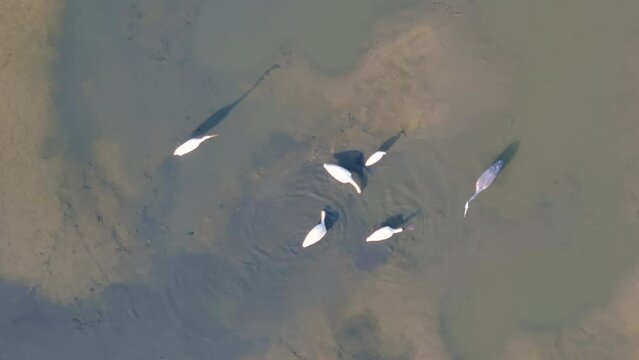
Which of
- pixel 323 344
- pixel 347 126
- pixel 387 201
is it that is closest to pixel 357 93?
pixel 347 126

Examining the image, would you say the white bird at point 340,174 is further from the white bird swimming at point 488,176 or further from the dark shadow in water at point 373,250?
the white bird swimming at point 488,176

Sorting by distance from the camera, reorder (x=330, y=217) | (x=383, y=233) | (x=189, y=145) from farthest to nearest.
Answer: (x=330, y=217), (x=383, y=233), (x=189, y=145)

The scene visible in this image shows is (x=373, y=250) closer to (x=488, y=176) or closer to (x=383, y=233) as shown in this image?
(x=383, y=233)

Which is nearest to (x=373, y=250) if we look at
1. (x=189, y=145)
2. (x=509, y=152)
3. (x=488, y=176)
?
(x=488, y=176)

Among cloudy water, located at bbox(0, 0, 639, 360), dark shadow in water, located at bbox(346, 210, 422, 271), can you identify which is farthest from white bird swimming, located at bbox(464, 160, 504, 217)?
dark shadow in water, located at bbox(346, 210, 422, 271)

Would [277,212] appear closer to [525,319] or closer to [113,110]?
[113,110]

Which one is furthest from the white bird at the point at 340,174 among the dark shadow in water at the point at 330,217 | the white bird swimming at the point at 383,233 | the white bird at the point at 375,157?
the white bird swimming at the point at 383,233

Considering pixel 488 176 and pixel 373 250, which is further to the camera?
pixel 373 250
